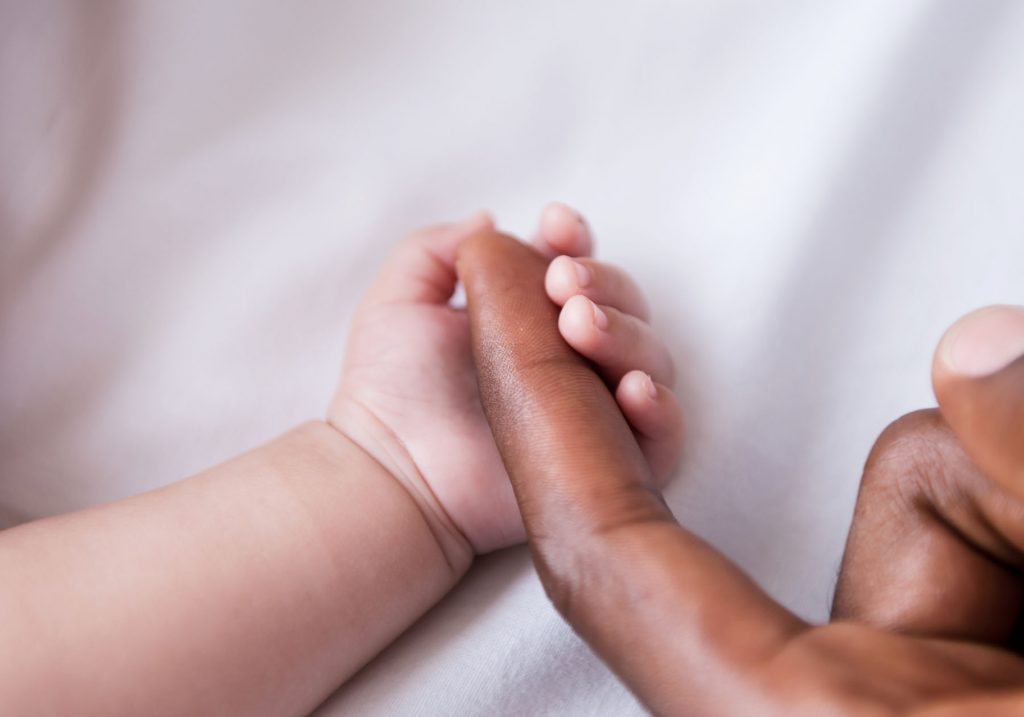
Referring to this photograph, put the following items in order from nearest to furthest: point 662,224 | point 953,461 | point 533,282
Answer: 1. point 953,461
2. point 533,282
3. point 662,224

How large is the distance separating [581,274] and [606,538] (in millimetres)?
255

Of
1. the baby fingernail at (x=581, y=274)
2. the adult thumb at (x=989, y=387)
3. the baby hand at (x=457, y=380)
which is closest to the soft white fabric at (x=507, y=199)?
the baby hand at (x=457, y=380)

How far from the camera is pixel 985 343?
19.1 inches

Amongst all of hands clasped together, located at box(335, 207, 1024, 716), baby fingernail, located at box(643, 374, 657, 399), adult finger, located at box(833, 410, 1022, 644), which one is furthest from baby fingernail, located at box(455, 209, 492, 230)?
adult finger, located at box(833, 410, 1022, 644)

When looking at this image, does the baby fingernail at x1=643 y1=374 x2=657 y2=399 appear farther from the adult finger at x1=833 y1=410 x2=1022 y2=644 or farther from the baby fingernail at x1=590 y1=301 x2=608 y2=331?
the adult finger at x1=833 y1=410 x2=1022 y2=644

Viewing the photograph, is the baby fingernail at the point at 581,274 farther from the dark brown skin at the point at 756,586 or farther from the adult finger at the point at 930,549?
the adult finger at the point at 930,549

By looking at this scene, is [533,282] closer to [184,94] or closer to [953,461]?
[953,461]

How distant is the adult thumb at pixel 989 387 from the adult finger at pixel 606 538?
0.44ft

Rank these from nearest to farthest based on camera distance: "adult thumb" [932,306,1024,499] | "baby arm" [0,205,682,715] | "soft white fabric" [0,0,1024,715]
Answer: "adult thumb" [932,306,1024,499] → "baby arm" [0,205,682,715] → "soft white fabric" [0,0,1024,715]

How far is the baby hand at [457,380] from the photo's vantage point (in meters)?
0.72

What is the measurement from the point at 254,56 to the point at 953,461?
0.76 metres

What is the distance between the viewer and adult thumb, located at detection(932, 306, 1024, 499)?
17.7 inches

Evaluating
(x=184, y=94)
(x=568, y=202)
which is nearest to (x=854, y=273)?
(x=568, y=202)

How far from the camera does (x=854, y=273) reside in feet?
2.85
